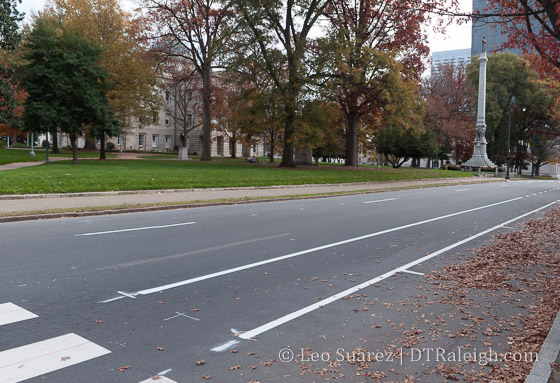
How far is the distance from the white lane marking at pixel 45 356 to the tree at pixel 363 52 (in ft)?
87.2

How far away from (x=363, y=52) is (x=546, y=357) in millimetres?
31126

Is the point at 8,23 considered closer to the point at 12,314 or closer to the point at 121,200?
the point at 121,200

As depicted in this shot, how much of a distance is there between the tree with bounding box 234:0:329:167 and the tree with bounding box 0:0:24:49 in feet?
51.1

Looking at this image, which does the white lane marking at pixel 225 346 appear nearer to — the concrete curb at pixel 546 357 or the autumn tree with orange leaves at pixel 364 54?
the concrete curb at pixel 546 357

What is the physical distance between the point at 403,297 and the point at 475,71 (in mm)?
67468

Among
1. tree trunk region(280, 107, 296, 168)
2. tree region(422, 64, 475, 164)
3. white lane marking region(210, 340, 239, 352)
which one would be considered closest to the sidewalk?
white lane marking region(210, 340, 239, 352)

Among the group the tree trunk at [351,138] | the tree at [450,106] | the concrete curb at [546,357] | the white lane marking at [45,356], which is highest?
the tree at [450,106]

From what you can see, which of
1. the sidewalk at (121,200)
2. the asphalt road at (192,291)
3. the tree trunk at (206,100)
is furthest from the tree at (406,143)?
the asphalt road at (192,291)

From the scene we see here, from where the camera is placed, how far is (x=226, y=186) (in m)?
20.5

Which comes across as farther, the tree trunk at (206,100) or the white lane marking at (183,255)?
the tree trunk at (206,100)

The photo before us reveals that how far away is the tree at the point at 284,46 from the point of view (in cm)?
3250

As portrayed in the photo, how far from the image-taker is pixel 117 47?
1529 inches

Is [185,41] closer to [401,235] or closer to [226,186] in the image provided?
[226,186]

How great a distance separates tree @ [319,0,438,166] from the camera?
104ft
